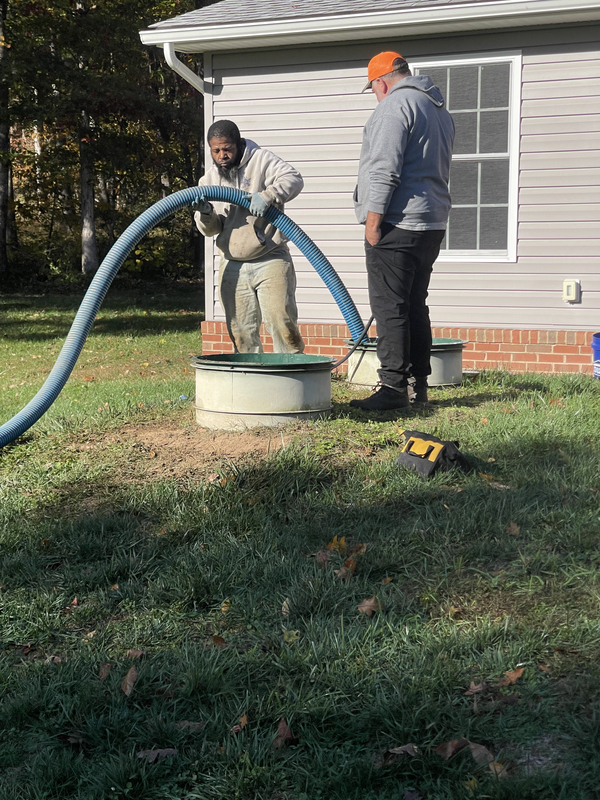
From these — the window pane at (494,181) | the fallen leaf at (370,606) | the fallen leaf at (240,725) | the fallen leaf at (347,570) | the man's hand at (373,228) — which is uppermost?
the window pane at (494,181)

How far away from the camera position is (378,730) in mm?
2359

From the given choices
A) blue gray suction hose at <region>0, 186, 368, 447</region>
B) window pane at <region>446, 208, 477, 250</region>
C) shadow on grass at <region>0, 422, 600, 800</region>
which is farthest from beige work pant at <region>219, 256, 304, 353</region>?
window pane at <region>446, 208, 477, 250</region>

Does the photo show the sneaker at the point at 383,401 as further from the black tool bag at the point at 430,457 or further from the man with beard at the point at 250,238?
the black tool bag at the point at 430,457

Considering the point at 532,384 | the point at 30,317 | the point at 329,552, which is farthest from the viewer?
the point at 30,317

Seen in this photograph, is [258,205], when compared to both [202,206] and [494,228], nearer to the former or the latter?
[202,206]

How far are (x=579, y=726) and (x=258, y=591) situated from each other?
50.9 inches

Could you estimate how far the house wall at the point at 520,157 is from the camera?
Answer: 8.32 meters

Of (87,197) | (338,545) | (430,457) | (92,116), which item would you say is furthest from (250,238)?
(87,197)

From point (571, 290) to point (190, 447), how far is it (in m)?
4.95

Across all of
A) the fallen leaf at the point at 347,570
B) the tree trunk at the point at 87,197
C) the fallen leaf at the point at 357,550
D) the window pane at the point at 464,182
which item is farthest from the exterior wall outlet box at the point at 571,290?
the tree trunk at the point at 87,197

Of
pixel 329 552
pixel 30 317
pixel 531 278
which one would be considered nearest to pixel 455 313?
pixel 531 278

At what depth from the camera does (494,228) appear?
8789 mm

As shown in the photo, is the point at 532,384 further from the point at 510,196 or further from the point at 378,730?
the point at 378,730

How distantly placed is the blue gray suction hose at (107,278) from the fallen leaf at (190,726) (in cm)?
311
